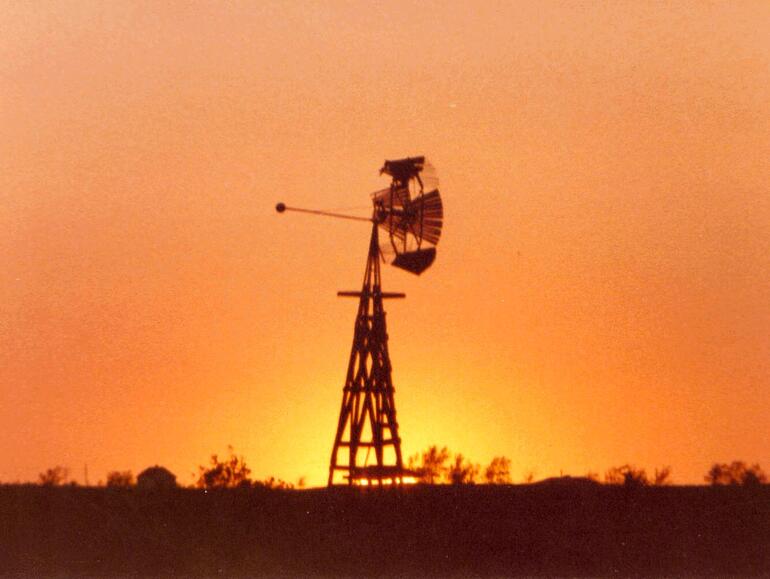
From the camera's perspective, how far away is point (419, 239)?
163 ft

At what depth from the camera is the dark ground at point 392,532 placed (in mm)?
43781

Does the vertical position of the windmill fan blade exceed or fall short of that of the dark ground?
it exceeds it

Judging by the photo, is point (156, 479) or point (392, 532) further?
point (156, 479)

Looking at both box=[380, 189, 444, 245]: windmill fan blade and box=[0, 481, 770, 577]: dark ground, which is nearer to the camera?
box=[0, 481, 770, 577]: dark ground

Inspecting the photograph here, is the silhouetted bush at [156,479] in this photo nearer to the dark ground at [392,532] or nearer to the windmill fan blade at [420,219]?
the dark ground at [392,532]

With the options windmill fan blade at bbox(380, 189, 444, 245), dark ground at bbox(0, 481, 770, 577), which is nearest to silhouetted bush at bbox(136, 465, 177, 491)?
dark ground at bbox(0, 481, 770, 577)

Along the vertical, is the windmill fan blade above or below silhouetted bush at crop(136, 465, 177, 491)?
above

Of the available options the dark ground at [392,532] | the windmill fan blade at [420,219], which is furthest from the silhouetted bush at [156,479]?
the windmill fan blade at [420,219]

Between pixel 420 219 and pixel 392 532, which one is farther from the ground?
pixel 420 219

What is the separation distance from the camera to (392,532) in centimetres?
4428

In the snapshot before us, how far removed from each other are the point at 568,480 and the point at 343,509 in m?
5.50

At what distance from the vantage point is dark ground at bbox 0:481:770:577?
1724 inches

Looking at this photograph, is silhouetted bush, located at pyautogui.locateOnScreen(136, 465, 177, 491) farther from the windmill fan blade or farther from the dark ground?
the windmill fan blade

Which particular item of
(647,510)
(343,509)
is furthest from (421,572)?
(647,510)
